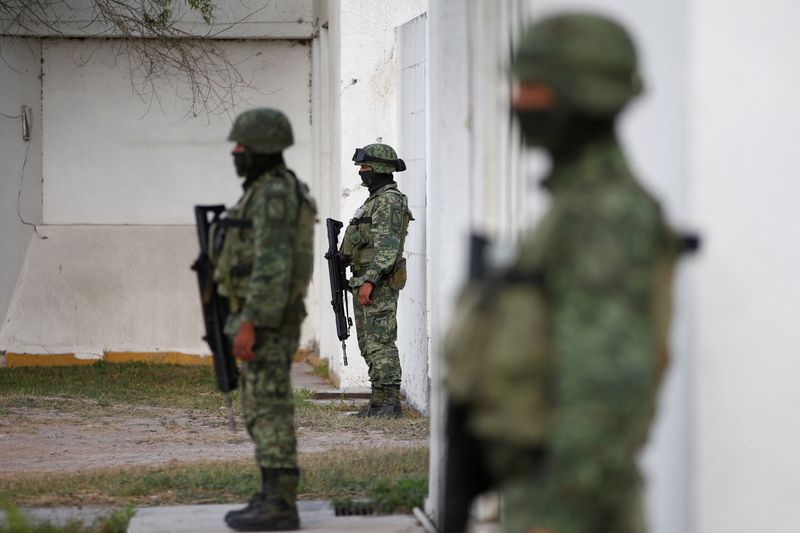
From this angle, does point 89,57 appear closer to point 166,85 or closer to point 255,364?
point 166,85

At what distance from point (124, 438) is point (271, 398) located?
12.5 ft

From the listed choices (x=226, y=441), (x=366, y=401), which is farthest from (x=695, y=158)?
(x=366, y=401)

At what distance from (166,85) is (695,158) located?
11.6 m

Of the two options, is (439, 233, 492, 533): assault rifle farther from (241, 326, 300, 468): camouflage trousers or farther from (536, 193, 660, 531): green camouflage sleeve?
(241, 326, 300, 468): camouflage trousers

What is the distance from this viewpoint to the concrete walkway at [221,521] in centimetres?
617

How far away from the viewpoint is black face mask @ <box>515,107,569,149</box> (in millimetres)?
2930

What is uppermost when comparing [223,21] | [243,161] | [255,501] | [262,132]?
[223,21]

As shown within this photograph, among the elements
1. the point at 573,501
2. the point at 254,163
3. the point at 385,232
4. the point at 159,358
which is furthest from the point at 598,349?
the point at 159,358

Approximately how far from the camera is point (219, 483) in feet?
24.2

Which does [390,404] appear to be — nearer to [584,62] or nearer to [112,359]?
[112,359]

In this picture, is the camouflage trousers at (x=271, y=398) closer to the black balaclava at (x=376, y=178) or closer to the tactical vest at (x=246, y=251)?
the tactical vest at (x=246, y=251)

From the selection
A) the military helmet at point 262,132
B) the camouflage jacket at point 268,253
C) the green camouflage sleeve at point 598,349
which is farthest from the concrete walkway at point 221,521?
the green camouflage sleeve at point 598,349

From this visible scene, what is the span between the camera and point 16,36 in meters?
14.5

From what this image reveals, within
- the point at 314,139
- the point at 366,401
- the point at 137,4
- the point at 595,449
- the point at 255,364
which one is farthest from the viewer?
the point at 314,139
